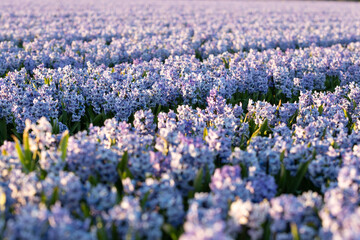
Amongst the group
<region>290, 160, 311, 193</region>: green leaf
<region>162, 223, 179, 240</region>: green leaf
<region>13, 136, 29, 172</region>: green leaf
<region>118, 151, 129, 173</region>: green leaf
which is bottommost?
<region>290, 160, 311, 193</region>: green leaf

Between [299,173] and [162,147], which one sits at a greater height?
[162,147]

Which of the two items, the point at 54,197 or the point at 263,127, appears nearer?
the point at 54,197

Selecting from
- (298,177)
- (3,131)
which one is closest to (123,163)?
(298,177)

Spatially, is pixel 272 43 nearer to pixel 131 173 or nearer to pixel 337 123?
pixel 337 123

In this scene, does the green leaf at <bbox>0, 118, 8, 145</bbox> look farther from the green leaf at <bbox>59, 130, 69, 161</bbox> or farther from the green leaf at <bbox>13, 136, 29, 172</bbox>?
the green leaf at <bbox>59, 130, 69, 161</bbox>

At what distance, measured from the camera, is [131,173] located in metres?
3.47

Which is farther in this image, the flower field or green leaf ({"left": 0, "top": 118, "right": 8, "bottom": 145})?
green leaf ({"left": 0, "top": 118, "right": 8, "bottom": 145})

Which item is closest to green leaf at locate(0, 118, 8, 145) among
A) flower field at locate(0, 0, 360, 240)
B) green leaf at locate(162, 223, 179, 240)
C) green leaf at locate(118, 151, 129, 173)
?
flower field at locate(0, 0, 360, 240)

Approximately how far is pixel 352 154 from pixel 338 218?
1.51m

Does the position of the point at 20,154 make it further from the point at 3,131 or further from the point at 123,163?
the point at 3,131

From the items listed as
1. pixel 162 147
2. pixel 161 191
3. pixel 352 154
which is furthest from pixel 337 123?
pixel 161 191

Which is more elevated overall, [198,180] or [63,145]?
[63,145]

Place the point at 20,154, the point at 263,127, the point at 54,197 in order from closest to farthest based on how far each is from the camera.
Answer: the point at 54,197 → the point at 20,154 → the point at 263,127

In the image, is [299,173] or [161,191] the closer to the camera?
[161,191]
